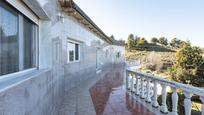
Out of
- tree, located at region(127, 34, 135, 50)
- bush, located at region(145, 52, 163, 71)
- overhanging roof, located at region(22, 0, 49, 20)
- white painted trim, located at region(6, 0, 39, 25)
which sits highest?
tree, located at region(127, 34, 135, 50)

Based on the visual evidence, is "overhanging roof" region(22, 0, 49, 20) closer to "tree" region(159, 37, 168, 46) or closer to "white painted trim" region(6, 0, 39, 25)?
"white painted trim" region(6, 0, 39, 25)

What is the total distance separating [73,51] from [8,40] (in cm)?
683

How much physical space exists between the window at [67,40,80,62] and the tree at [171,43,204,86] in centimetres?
1236

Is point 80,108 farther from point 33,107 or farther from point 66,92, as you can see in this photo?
point 33,107

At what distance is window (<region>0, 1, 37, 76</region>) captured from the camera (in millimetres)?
2457

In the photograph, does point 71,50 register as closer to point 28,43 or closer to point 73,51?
point 73,51

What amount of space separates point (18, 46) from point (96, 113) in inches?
119

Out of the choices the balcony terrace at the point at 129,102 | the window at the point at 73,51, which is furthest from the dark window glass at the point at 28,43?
the window at the point at 73,51

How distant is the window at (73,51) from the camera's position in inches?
345

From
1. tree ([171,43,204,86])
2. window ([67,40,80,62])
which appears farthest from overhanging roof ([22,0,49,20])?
tree ([171,43,204,86])

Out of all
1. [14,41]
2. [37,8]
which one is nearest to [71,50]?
[37,8]

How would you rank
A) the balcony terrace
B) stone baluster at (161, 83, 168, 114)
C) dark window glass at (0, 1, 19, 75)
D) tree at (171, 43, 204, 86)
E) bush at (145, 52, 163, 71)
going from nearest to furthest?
dark window glass at (0, 1, 19, 75) → stone baluster at (161, 83, 168, 114) → the balcony terrace → tree at (171, 43, 204, 86) → bush at (145, 52, 163, 71)

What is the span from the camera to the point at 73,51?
9.46 meters

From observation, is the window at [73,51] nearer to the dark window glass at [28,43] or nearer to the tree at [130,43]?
the dark window glass at [28,43]
